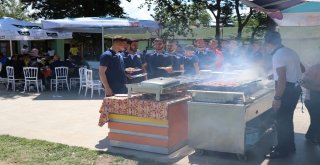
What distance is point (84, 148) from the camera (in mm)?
5609

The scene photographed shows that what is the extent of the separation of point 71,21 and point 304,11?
743cm

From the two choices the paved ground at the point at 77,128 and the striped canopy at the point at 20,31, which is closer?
the paved ground at the point at 77,128

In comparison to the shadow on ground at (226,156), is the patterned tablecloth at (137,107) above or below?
above

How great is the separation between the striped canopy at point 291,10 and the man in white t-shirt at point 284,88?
0.58 meters

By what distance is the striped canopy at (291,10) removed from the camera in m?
5.41

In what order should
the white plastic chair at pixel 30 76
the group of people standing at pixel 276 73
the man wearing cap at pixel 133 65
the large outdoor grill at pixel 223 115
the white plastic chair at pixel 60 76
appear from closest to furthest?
the large outdoor grill at pixel 223 115, the group of people standing at pixel 276 73, the man wearing cap at pixel 133 65, the white plastic chair at pixel 30 76, the white plastic chair at pixel 60 76

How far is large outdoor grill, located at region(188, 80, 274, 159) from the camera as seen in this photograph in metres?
4.81

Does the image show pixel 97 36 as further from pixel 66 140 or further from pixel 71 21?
pixel 66 140

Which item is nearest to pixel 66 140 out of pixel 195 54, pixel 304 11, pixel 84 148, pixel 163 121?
pixel 84 148

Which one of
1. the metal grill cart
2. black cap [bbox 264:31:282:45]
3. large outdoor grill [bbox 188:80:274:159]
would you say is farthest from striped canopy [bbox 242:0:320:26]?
the metal grill cart

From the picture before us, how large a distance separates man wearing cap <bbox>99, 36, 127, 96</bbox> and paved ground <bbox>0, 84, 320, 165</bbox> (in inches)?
34.7

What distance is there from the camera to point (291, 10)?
7.67m

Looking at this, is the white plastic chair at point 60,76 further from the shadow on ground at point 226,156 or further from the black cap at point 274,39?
the black cap at point 274,39

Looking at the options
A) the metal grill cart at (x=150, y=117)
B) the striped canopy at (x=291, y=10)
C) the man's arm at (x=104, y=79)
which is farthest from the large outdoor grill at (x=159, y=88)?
the striped canopy at (x=291, y=10)
